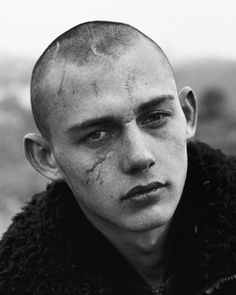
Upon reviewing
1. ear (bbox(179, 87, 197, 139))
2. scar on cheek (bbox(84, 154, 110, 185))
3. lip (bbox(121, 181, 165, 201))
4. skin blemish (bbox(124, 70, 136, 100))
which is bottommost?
lip (bbox(121, 181, 165, 201))

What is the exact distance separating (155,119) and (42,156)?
0.73m

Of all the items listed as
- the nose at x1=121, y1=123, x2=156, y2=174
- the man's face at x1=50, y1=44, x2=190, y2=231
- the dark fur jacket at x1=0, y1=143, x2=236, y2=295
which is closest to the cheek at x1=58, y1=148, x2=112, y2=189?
the man's face at x1=50, y1=44, x2=190, y2=231

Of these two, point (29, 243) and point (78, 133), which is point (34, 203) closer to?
point (29, 243)

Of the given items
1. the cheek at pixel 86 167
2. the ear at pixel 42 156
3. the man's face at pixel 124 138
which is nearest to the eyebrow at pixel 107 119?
the man's face at pixel 124 138

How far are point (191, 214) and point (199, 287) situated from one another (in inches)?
15.1

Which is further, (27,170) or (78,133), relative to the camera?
(27,170)

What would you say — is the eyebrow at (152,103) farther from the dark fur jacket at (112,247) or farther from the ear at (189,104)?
the dark fur jacket at (112,247)

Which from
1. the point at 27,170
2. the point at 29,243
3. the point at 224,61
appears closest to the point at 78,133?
the point at 29,243

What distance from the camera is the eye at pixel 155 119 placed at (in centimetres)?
307

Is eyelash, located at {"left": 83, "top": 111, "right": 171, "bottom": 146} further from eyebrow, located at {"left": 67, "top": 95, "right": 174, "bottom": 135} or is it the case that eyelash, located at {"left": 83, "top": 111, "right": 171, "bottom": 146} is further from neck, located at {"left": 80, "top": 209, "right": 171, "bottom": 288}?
neck, located at {"left": 80, "top": 209, "right": 171, "bottom": 288}

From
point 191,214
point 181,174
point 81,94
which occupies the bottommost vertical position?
point 191,214

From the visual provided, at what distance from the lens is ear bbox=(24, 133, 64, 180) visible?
11.2ft

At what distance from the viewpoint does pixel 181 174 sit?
10.2 ft

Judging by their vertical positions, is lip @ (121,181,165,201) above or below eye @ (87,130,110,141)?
below
